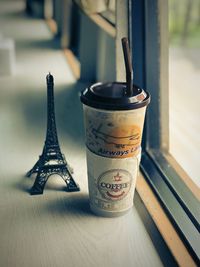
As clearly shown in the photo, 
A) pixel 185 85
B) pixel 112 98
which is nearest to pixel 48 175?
pixel 112 98

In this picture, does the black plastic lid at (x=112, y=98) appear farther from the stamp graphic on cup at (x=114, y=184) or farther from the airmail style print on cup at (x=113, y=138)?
the stamp graphic on cup at (x=114, y=184)

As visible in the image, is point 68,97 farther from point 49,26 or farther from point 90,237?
point 49,26

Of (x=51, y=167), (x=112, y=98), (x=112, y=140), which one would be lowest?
(x=51, y=167)

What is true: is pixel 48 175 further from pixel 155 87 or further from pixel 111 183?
pixel 155 87

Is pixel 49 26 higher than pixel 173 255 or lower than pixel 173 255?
higher

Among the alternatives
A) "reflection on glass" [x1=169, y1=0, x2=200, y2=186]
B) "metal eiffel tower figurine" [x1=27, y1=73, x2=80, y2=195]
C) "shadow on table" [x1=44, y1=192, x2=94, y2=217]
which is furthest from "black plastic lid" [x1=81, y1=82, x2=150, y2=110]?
"reflection on glass" [x1=169, y1=0, x2=200, y2=186]

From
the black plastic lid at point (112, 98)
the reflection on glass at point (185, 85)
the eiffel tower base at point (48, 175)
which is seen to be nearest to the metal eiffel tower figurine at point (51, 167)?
the eiffel tower base at point (48, 175)

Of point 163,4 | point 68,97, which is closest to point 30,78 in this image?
point 68,97
